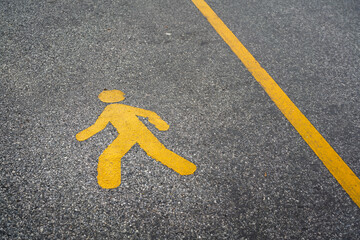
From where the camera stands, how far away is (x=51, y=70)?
3143mm

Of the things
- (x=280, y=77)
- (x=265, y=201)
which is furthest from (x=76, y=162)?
(x=280, y=77)

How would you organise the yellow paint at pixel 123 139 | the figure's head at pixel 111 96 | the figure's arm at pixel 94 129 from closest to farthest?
the yellow paint at pixel 123 139 < the figure's arm at pixel 94 129 < the figure's head at pixel 111 96

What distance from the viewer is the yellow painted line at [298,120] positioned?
239cm

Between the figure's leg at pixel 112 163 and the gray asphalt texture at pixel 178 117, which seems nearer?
the gray asphalt texture at pixel 178 117

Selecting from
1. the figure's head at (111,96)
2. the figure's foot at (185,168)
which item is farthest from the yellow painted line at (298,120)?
the figure's head at (111,96)

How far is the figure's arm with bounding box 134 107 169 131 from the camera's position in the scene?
→ 2.67m

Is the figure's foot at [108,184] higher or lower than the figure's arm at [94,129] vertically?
lower

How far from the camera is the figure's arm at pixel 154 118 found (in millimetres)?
2668

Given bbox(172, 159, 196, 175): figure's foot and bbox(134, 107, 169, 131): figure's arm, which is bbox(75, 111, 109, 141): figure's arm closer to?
bbox(134, 107, 169, 131): figure's arm

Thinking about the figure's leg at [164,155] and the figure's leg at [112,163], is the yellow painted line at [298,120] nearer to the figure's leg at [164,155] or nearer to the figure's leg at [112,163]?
the figure's leg at [164,155]

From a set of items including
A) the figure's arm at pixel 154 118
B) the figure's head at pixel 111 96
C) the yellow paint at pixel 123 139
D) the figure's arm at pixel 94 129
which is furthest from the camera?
the figure's head at pixel 111 96

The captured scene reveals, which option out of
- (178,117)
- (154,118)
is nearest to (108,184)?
(154,118)

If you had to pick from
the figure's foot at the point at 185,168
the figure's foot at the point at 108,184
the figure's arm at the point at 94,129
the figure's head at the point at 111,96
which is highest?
the figure's head at the point at 111,96

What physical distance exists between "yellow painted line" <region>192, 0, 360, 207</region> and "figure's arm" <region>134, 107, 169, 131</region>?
3.74 ft
